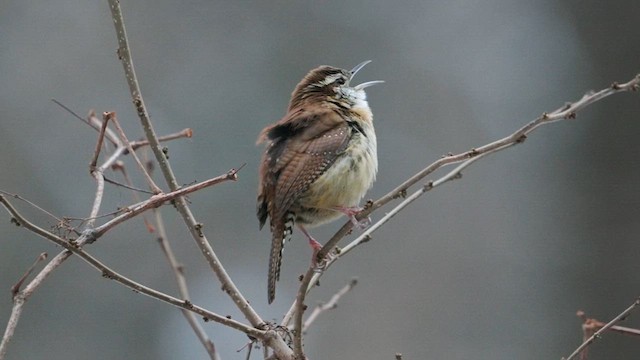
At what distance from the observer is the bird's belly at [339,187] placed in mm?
3994

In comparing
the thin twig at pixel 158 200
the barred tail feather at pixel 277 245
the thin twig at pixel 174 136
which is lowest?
the thin twig at pixel 158 200

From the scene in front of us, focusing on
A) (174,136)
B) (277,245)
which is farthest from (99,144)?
(277,245)

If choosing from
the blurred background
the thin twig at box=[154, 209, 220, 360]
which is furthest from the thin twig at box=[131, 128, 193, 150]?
the blurred background

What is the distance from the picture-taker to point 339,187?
4.02 m

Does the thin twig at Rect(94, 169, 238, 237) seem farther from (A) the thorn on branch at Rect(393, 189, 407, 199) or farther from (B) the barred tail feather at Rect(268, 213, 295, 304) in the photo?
(B) the barred tail feather at Rect(268, 213, 295, 304)

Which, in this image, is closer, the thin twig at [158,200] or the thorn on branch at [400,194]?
the thin twig at [158,200]

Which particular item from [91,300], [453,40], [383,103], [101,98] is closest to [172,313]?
[91,300]

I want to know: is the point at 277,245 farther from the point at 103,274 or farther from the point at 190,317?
the point at 103,274

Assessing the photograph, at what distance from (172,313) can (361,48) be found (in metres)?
4.76

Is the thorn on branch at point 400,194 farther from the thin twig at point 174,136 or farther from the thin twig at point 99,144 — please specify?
the thin twig at point 99,144

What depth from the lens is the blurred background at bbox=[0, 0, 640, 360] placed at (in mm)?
7215

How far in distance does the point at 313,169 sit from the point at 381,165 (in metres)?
7.10

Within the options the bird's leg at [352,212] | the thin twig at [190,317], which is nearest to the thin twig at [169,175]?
the thin twig at [190,317]

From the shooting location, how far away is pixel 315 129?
4219mm
